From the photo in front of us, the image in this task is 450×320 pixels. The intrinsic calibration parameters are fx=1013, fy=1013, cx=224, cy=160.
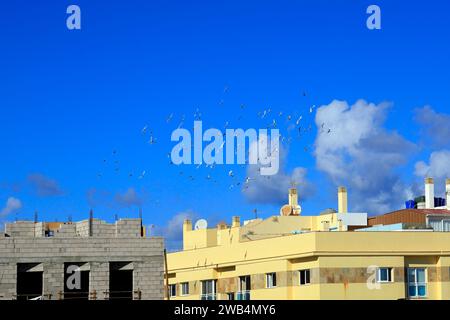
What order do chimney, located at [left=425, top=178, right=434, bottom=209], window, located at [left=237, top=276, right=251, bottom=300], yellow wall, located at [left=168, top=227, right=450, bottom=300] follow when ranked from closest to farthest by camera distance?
yellow wall, located at [left=168, top=227, right=450, bottom=300], window, located at [left=237, top=276, right=251, bottom=300], chimney, located at [left=425, top=178, right=434, bottom=209]

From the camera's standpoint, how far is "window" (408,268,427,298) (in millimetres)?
81688

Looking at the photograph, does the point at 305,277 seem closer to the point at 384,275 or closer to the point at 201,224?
the point at 384,275

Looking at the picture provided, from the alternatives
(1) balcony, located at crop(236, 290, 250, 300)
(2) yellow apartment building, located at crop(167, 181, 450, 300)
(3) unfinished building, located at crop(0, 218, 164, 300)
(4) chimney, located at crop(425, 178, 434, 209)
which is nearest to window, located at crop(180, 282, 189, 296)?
(2) yellow apartment building, located at crop(167, 181, 450, 300)

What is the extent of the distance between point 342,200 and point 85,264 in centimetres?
4825

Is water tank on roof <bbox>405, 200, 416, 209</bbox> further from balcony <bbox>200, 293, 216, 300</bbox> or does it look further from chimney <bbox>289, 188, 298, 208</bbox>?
balcony <bbox>200, 293, 216, 300</bbox>

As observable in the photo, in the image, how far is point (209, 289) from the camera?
95.1m

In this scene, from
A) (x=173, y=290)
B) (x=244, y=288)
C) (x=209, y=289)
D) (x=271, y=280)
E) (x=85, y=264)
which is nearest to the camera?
(x=85, y=264)

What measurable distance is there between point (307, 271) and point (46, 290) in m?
26.8

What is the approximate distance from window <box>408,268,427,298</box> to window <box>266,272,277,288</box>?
36.5 feet

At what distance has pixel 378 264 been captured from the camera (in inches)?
3182

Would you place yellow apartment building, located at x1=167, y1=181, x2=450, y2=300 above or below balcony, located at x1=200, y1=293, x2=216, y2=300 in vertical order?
above

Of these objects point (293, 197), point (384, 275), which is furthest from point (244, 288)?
point (293, 197)
